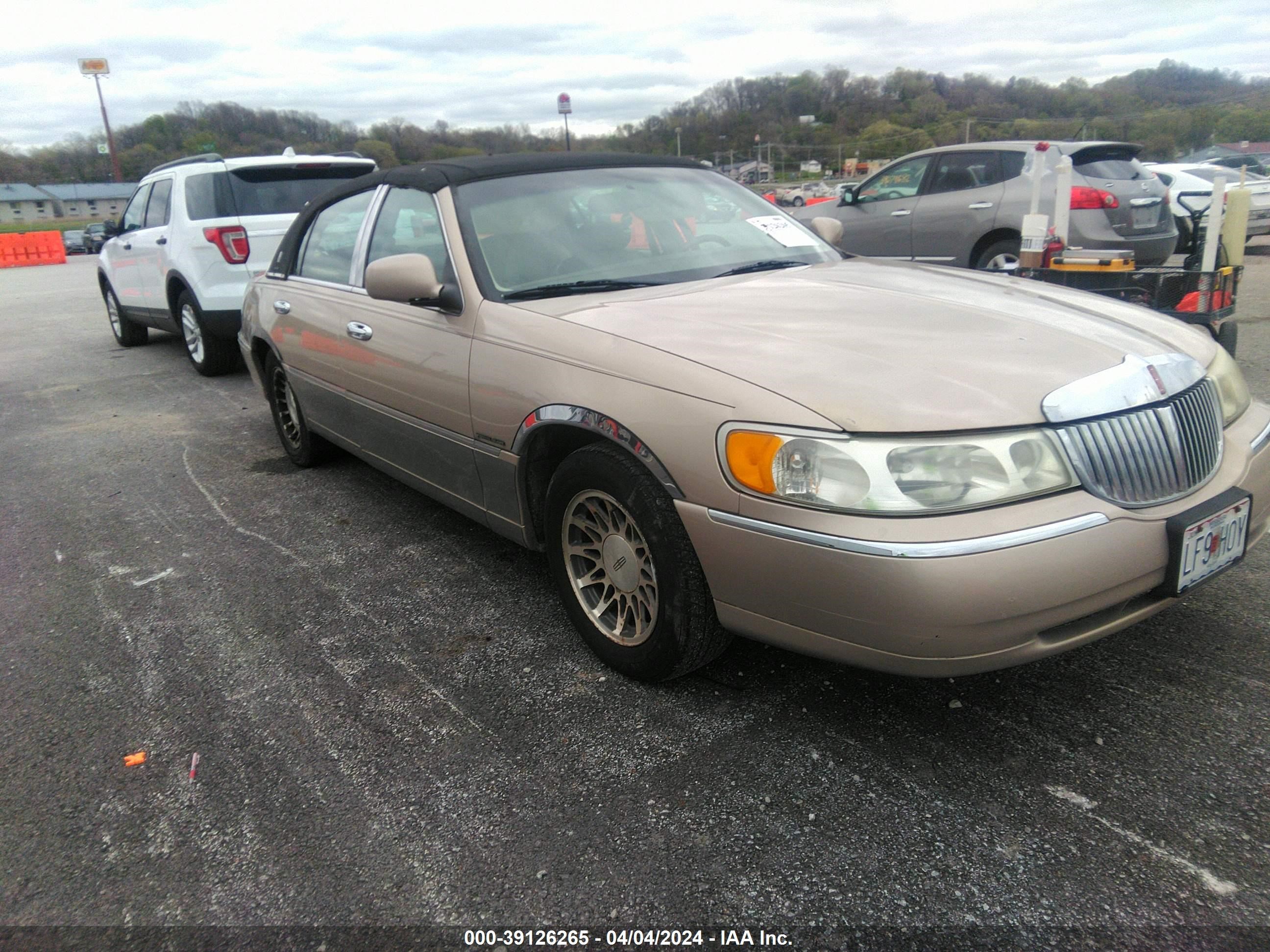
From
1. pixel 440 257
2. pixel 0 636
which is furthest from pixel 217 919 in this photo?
pixel 440 257

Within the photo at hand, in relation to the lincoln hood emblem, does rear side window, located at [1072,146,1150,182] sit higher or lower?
higher

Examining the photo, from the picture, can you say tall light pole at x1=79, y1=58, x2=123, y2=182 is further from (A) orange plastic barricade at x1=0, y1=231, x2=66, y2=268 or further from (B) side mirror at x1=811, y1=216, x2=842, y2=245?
(B) side mirror at x1=811, y1=216, x2=842, y2=245

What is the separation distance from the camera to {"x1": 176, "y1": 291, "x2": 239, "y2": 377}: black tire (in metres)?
7.75

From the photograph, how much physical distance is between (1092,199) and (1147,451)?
6.47 m

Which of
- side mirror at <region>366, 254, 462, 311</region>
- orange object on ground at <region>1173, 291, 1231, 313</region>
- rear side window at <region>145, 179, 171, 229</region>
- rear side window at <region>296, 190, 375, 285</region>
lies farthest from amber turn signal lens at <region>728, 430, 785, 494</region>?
rear side window at <region>145, 179, 171, 229</region>

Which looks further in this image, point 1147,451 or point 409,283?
point 409,283

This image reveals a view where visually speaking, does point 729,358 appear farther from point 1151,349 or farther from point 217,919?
point 217,919

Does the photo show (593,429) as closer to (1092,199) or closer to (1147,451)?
(1147,451)

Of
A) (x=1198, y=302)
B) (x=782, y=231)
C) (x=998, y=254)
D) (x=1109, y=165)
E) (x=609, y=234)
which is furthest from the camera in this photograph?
(x=998, y=254)

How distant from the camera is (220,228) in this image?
288 inches

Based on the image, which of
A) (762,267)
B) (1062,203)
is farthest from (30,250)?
(762,267)

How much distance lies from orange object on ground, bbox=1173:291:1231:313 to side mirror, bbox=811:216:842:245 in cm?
289

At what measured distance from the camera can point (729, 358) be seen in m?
2.38

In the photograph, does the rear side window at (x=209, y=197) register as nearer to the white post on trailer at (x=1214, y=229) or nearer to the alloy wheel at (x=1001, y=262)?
the alloy wheel at (x=1001, y=262)
